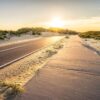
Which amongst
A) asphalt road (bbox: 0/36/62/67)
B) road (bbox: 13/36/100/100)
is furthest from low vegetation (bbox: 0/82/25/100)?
asphalt road (bbox: 0/36/62/67)

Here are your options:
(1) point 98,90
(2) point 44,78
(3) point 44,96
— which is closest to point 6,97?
(3) point 44,96

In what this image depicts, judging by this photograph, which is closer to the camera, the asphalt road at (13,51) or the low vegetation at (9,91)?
the low vegetation at (9,91)

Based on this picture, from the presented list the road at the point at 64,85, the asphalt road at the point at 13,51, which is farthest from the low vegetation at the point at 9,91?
the asphalt road at the point at 13,51

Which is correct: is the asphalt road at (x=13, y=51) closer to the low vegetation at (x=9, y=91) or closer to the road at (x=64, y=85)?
the road at (x=64, y=85)

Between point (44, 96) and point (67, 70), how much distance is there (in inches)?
143

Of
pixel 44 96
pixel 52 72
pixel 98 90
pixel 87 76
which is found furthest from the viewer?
pixel 52 72

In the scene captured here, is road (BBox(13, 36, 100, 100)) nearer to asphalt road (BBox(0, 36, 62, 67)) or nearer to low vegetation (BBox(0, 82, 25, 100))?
low vegetation (BBox(0, 82, 25, 100))

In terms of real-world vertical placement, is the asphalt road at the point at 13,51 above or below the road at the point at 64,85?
below

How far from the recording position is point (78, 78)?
25.9 feet

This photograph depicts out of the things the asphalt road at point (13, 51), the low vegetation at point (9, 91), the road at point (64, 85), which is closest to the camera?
the road at point (64, 85)

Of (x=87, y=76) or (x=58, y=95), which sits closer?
(x=58, y=95)

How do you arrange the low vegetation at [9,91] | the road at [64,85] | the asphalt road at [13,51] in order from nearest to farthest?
1. the road at [64,85]
2. the low vegetation at [9,91]
3. the asphalt road at [13,51]

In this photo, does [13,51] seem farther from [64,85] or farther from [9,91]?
[9,91]

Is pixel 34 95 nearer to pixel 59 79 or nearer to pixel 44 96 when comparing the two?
pixel 44 96
